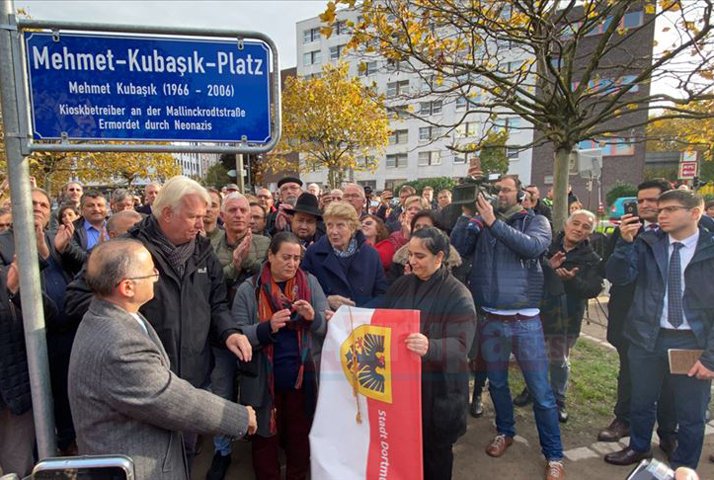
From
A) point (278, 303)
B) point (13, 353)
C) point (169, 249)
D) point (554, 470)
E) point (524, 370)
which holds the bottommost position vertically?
point (554, 470)

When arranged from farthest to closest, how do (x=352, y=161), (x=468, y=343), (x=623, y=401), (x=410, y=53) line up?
(x=352, y=161) < (x=410, y=53) < (x=623, y=401) < (x=468, y=343)

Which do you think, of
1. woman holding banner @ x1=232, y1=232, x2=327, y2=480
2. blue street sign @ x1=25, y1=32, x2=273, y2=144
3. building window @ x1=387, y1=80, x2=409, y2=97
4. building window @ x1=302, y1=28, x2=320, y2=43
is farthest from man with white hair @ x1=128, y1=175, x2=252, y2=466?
building window @ x1=302, y1=28, x2=320, y2=43

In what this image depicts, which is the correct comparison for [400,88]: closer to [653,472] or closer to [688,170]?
[653,472]

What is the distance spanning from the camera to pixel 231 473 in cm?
323

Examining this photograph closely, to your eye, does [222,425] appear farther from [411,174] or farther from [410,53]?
[411,174]

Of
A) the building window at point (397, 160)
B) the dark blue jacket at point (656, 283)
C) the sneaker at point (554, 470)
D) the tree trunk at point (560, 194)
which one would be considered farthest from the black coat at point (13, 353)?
the building window at point (397, 160)

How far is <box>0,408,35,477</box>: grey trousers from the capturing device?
2559mm

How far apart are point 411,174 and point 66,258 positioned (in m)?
42.6

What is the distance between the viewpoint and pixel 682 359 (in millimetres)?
2863

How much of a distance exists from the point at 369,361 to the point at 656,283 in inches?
87.5

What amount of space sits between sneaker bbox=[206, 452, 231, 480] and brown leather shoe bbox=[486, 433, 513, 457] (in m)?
2.07

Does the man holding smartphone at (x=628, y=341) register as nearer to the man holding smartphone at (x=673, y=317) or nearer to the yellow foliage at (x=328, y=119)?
the man holding smartphone at (x=673, y=317)

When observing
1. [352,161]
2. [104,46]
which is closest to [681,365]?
[104,46]

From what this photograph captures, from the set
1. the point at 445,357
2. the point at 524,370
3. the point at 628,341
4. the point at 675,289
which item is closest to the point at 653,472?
the point at 445,357
